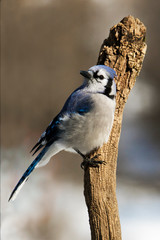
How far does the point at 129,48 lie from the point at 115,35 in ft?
0.30

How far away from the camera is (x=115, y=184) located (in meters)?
1.90

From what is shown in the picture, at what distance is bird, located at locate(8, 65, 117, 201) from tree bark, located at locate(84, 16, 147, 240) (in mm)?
127

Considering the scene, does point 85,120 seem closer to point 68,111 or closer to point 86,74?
point 68,111

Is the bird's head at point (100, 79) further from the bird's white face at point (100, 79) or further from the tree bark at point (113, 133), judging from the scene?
the tree bark at point (113, 133)

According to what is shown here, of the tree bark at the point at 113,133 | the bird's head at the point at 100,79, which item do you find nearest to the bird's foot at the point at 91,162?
the tree bark at the point at 113,133

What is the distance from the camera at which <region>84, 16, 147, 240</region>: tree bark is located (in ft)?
6.00

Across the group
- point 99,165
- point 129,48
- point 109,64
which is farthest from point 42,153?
point 129,48

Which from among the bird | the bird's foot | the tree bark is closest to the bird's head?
the bird

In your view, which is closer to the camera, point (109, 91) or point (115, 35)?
point (109, 91)

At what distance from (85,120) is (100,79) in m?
0.19

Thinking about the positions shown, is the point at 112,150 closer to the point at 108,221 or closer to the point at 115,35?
the point at 108,221

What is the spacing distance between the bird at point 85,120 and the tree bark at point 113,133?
0.42 feet

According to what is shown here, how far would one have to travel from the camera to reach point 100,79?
1.74 m

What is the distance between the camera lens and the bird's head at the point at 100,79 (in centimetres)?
172
